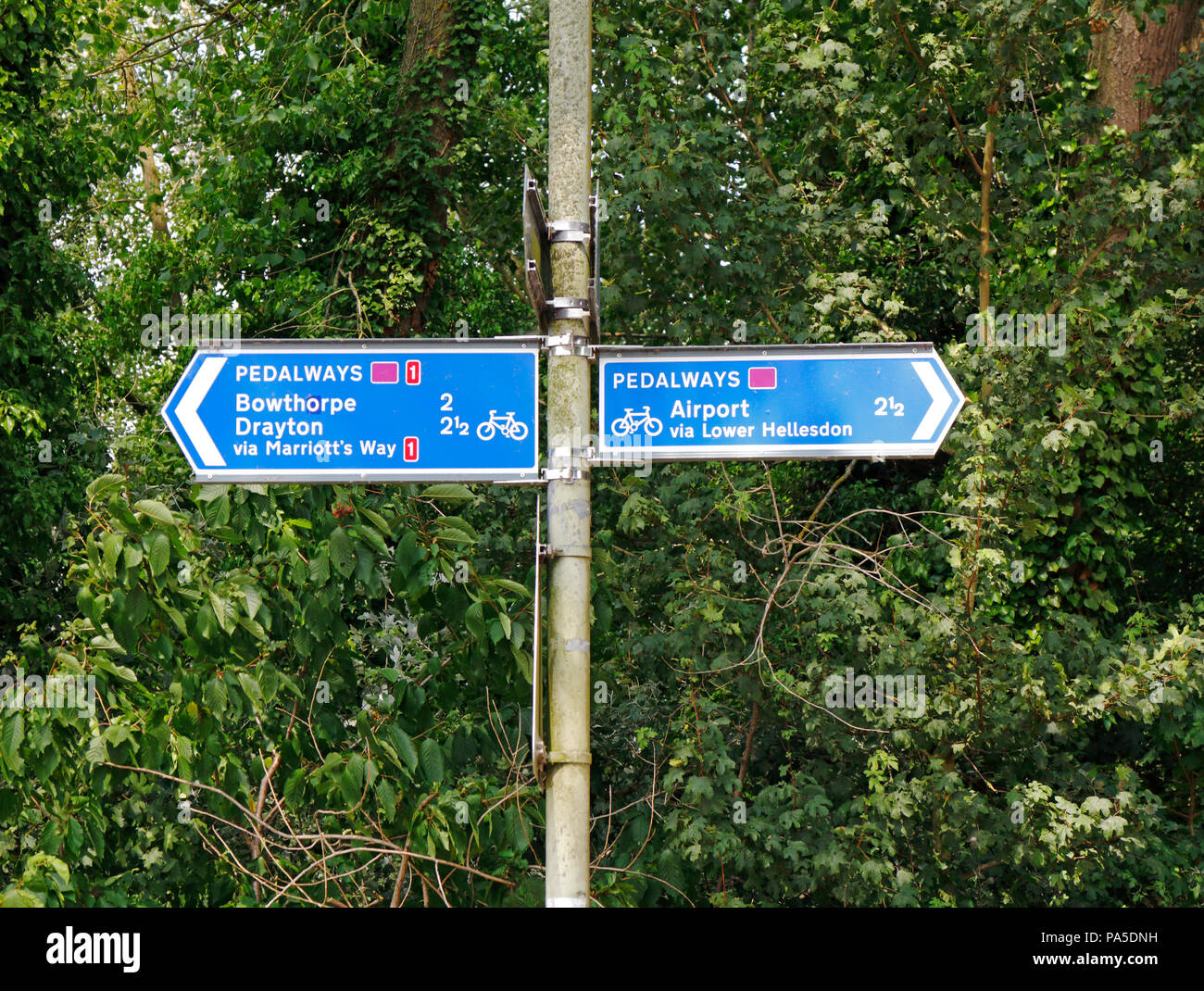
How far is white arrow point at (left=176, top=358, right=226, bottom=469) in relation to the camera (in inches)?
130

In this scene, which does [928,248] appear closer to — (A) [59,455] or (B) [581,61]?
(B) [581,61]

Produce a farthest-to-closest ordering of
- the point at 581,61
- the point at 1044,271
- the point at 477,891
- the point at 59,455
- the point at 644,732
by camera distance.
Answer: the point at 59,455
the point at 1044,271
the point at 644,732
the point at 477,891
the point at 581,61

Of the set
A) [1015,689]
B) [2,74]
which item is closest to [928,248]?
[1015,689]

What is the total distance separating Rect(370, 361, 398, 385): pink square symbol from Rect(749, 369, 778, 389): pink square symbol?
38.4 inches

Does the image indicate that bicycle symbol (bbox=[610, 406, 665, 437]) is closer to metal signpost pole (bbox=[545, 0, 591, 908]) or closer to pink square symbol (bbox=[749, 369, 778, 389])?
metal signpost pole (bbox=[545, 0, 591, 908])

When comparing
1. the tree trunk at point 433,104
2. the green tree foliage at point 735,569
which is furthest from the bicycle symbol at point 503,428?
the tree trunk at point 433,104

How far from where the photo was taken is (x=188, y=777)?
15.8 ft

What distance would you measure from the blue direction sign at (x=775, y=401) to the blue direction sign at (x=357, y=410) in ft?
0.92

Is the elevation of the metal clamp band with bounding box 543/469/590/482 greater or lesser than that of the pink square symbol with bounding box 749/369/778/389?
lesser

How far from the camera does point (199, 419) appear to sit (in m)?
3.32

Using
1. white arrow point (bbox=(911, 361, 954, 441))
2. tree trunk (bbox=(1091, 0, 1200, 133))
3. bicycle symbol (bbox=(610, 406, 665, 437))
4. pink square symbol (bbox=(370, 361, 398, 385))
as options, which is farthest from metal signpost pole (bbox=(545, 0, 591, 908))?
tree trunk (bbox=(1091, 0, 1200, 133))

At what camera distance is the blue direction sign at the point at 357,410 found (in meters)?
3.25

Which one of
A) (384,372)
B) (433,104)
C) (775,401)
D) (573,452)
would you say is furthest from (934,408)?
(433,104)
